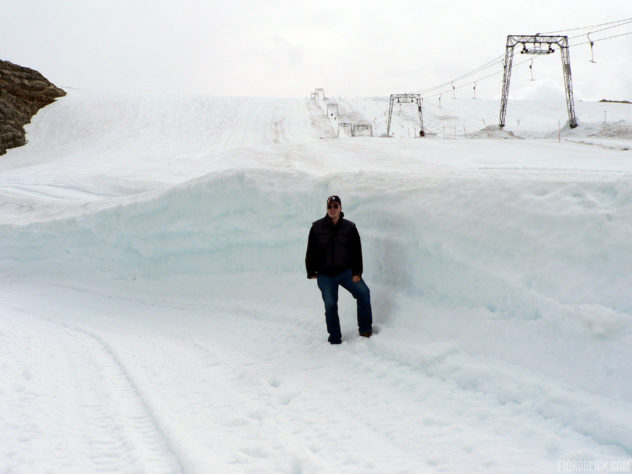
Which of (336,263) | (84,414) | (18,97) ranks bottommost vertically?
(84,414)

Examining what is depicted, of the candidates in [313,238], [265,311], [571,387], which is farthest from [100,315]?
[571,387]

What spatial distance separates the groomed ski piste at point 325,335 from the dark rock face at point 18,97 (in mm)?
23096

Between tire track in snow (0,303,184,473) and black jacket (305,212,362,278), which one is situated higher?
black jacket (305,212,362,278)

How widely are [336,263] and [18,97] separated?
121 ft

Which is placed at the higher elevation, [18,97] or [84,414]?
[18,97]

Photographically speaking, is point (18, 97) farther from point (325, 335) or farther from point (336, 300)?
point (336, 300)

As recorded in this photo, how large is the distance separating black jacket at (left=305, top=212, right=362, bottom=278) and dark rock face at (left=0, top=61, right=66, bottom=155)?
28.5 meters

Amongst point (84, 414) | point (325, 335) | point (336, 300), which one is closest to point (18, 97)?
point (325, 335)

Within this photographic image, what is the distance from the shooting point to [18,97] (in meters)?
32.9

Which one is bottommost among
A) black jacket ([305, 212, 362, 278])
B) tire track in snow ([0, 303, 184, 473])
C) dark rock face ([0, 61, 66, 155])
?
tire track in snow ([0, 303, 184, 473])

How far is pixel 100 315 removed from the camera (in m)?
7.26

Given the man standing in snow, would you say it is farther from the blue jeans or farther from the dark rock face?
the dark rock face

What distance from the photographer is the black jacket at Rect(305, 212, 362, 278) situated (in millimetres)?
4629

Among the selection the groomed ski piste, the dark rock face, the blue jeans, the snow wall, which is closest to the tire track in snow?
the groomed ski piste
